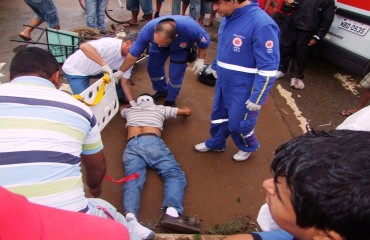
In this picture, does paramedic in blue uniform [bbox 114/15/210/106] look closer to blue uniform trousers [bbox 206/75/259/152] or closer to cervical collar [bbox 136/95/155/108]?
cervical collar [bbox 136/95/155/108]

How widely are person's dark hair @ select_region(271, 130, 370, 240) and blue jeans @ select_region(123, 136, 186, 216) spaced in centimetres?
183

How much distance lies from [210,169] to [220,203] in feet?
1.53

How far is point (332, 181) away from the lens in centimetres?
70

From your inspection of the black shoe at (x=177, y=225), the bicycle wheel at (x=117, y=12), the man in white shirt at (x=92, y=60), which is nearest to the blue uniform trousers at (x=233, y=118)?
the black shoe at (x=177, y=225)

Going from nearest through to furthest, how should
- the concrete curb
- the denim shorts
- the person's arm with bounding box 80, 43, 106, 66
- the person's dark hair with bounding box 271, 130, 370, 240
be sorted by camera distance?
the person's dark hair with bounding box 271, 130, 370, 240
the concrete curb
the person's arm with bounding box 80, 43, 106, 66
the denim shorts

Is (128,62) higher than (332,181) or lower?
lower

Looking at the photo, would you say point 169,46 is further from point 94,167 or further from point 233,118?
point 94,167

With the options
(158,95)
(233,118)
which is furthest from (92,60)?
(233,118)

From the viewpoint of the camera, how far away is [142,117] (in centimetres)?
323

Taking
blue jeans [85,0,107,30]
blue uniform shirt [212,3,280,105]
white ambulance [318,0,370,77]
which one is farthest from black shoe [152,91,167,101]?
white ambulance [318,0,370,77]

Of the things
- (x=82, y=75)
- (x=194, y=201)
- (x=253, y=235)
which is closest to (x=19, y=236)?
(x=253, y=235)

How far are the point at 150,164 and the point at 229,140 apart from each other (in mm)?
1146

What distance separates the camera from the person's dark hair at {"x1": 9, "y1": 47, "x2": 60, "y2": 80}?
1.57 m

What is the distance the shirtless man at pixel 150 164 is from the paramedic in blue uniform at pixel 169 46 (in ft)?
1.68
